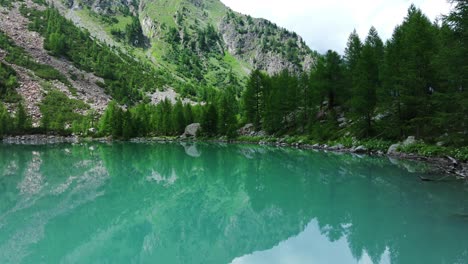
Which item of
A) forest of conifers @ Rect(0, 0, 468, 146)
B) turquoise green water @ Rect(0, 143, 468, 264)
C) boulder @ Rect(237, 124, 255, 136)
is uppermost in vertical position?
forest of conifers @ Rect(0, 0, 468, 146)

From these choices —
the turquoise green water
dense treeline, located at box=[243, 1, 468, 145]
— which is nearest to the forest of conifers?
dense treeline, located at box=[243, 1, 468, 145]

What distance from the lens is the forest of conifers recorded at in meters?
27.4

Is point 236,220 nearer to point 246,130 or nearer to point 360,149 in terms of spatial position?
point 360,149

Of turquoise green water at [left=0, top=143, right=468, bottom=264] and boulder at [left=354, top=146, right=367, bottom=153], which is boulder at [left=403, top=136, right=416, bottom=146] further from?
turquoise green water at [left=0, top=143, right=468, bottom=264]

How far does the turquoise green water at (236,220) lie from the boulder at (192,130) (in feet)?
207

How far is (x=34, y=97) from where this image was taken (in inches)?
4904

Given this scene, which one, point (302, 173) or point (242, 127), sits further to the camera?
point (242, 127)

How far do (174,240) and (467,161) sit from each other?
22.5 metres

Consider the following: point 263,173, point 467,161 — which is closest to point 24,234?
point 263,173

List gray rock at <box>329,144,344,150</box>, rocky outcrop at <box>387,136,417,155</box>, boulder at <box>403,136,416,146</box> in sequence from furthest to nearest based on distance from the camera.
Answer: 1. gray rock at <box>329,144,344,150</box>
2. rocky outcrop at <box>387,136,417,155</box>
3. boulder at <box>403,136,416,146</box>

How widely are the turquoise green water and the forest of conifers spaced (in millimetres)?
10283

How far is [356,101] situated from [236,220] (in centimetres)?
3364

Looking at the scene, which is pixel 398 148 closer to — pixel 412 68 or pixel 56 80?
pixel 412 68

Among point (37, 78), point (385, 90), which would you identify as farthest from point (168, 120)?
point (37, 78)
